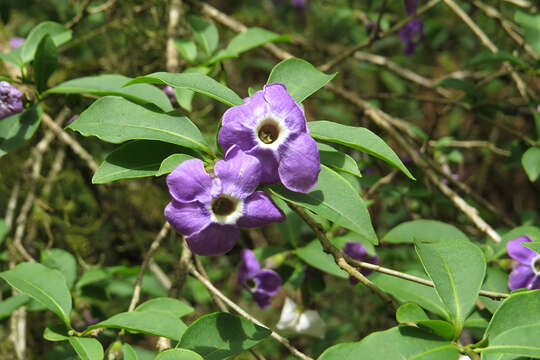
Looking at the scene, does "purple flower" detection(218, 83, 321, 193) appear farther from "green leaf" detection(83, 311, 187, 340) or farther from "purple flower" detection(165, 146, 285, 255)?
"green leaf" detection(83, 311, 187, 340)

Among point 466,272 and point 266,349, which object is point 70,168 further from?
point 466,272

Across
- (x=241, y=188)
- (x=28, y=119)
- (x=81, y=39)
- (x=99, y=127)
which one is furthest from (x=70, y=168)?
(x=241, y=188)

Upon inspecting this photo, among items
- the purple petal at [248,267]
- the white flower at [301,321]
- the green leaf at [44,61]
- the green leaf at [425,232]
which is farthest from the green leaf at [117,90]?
the white flower at [301,321]

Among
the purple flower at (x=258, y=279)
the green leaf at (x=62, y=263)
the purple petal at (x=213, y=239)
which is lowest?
the green leaf at (x=62, y=263)

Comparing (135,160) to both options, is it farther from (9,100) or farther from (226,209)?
(9,100)

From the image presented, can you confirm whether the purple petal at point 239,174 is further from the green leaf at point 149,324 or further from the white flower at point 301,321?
the white flower at point 301,321
